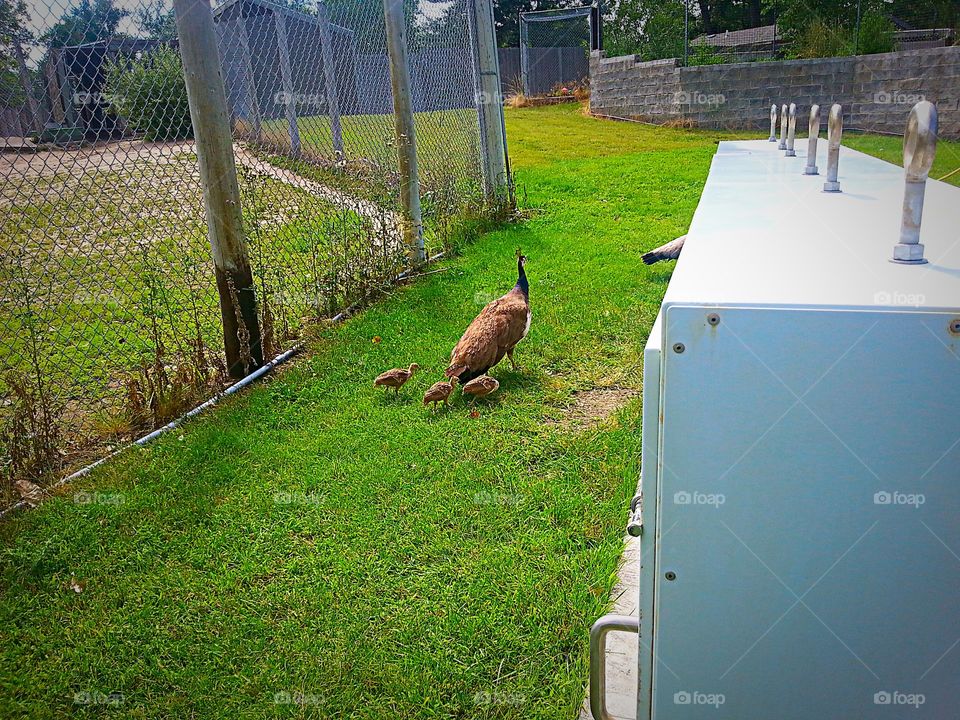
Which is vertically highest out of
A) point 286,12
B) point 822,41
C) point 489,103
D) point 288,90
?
point 822,41

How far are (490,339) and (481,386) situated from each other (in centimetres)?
35

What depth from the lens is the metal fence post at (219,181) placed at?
4816mm

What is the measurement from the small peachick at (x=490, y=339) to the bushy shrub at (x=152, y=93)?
2.40 metres

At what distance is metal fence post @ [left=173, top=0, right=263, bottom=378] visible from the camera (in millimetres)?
4816

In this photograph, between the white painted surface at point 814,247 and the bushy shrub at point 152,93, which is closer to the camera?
the white painted surface at point 814,247

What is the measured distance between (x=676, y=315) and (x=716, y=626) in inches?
28.3

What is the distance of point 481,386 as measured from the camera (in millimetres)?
4730

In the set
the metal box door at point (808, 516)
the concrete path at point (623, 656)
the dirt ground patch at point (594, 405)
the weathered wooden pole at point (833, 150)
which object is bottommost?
the concrete path at point (623, 656)

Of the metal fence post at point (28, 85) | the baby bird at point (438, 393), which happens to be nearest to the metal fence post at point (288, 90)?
the metal fence post at point (28, 85)

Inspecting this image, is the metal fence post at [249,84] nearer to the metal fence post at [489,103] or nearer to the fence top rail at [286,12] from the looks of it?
the fence top rail at [286,12]

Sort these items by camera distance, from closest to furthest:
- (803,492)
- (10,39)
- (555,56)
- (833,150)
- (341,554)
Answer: (803,492)
(833,150)
(341,554)
(10,39)
(555,56)

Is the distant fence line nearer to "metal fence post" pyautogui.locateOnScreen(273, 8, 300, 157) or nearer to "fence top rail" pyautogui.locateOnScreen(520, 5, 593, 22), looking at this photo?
"fence top rail" pyautogui.locateOnScreen(520, 5, 593, 22)

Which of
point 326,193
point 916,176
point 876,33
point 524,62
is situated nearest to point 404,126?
point 326,193

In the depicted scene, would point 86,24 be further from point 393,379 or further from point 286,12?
point 286,12
